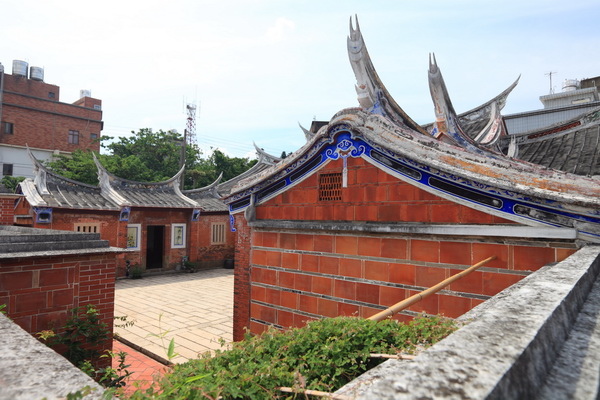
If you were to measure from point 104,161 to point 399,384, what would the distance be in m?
25.4

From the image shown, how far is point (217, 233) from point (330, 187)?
44.7 ft

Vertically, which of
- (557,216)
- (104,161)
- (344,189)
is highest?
(104,161)

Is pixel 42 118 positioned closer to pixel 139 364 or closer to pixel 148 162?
pixel 148 162

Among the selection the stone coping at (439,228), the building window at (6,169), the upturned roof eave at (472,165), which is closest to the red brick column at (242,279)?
the stone coping at (439,228)

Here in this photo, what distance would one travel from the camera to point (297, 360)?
Result: 208cm

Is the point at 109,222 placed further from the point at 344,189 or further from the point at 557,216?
the point at 557,216

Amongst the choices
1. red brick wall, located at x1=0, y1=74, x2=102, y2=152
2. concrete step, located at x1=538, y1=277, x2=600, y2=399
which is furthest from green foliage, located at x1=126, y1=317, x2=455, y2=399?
red brick wall, located at x1=0, y1=74, x2=102, y2=152

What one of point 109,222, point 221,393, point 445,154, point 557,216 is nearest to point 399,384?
point 221,393

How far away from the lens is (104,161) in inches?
900

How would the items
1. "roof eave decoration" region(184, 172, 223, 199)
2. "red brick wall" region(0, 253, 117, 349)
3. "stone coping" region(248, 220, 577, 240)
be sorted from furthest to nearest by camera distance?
1. "roof eave decoration" region(184, 172, 223, 199)
2. "red brick wall" region(0, 253, 117, 349)
3. "stone coping" region(248, 220, 577, 240)

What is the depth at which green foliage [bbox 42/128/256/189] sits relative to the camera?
885 inches

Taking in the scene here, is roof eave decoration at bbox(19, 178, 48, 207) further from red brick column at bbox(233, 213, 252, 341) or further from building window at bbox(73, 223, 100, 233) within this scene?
red brick column at bbox(233, 213, 252, 341)

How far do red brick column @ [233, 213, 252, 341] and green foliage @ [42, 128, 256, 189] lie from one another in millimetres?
18938

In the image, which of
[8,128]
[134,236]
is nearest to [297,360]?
[134,236]
